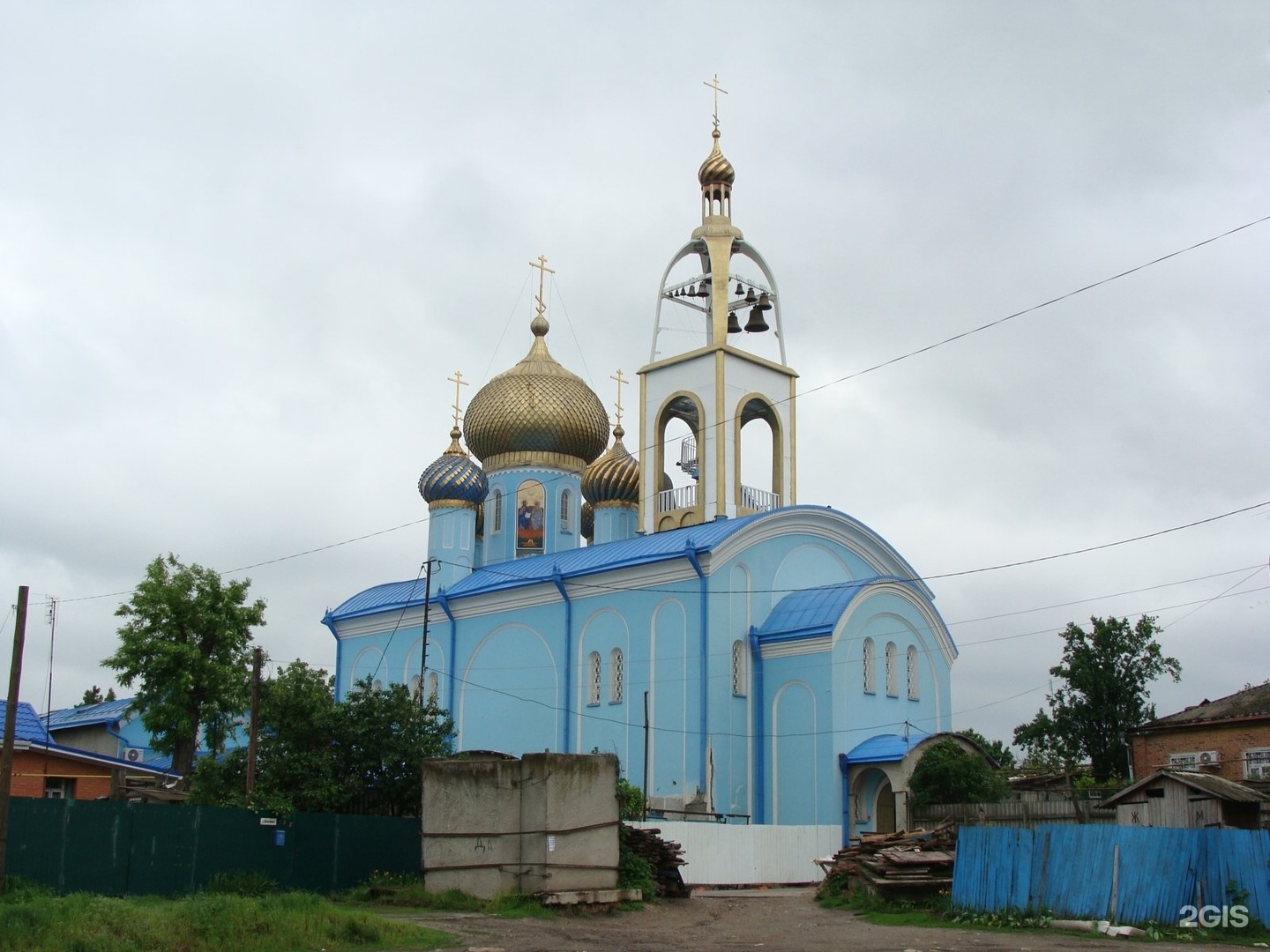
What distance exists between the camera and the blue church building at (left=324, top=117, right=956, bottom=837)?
29.9 meters

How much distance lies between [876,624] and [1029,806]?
30.5ft

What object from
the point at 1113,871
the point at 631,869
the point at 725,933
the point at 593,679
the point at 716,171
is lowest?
the point at 725,933

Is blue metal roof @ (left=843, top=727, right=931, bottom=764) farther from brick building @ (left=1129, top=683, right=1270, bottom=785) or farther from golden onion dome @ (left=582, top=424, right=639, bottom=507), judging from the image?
golden onion dome @ (left=582, top=424, right=639, bottom=507)

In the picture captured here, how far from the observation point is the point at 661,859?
21.9m

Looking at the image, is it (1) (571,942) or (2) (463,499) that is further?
(2) (463,499)

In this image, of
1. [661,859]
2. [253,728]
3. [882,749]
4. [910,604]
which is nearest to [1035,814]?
[661,859]

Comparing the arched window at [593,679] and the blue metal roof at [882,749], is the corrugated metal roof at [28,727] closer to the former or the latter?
the arched window at [593,679]

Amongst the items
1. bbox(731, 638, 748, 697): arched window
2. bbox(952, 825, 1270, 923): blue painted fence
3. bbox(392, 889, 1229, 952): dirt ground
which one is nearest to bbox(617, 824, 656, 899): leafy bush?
bbox(392, 889, 1229, 952): dirt ground

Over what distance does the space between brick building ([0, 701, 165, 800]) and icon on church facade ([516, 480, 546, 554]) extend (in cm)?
1403

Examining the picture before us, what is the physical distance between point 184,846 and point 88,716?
85.9 ft

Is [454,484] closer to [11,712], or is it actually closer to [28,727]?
[28,727]

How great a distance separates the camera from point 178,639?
35.6 m

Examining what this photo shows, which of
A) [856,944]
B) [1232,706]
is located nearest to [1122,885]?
[856,944]

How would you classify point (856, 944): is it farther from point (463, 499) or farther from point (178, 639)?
point (463, 499)
